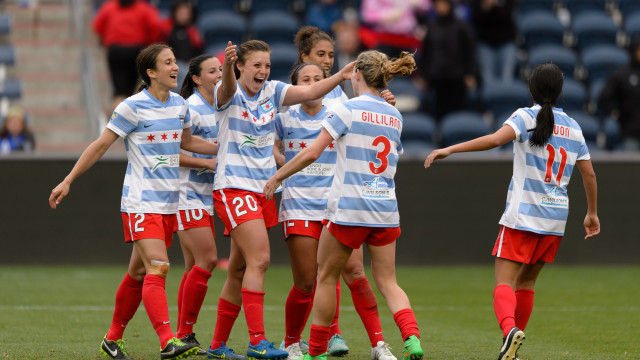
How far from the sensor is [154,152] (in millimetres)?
6355

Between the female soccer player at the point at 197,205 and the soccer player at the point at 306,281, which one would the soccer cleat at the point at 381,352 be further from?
the female soccer player at the point at 197,205

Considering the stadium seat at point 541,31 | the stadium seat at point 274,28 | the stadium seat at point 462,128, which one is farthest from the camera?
the stadium seat at point 541,31

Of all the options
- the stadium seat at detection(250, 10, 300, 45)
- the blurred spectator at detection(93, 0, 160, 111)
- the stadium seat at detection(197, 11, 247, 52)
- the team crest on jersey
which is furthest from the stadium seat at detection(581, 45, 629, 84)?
the team crest on jersey

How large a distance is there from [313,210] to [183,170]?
3.60 ft

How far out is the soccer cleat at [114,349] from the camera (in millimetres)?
6438

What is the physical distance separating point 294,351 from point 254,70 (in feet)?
6.33

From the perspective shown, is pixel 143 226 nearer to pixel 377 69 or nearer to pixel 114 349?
pixel 114 349

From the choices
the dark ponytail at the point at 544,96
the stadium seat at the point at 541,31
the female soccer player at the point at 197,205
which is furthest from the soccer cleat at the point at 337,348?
the stadium seat at the point at 541,31

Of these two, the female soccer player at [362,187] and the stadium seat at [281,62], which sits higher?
the stadium seat at [281,62]

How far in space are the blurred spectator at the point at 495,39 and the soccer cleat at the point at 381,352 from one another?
9562mm

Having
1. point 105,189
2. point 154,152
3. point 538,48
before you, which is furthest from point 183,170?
point 538,48

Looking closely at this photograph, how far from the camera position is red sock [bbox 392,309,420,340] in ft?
19.5

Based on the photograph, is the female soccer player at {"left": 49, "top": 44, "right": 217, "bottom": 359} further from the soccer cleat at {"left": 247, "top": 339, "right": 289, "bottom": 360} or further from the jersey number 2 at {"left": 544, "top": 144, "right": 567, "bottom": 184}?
the jersey number 2 at {"left": 544, "top": 144, "right": 567, "bottom": 184}

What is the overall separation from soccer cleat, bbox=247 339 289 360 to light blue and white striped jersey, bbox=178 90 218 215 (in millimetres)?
1192
